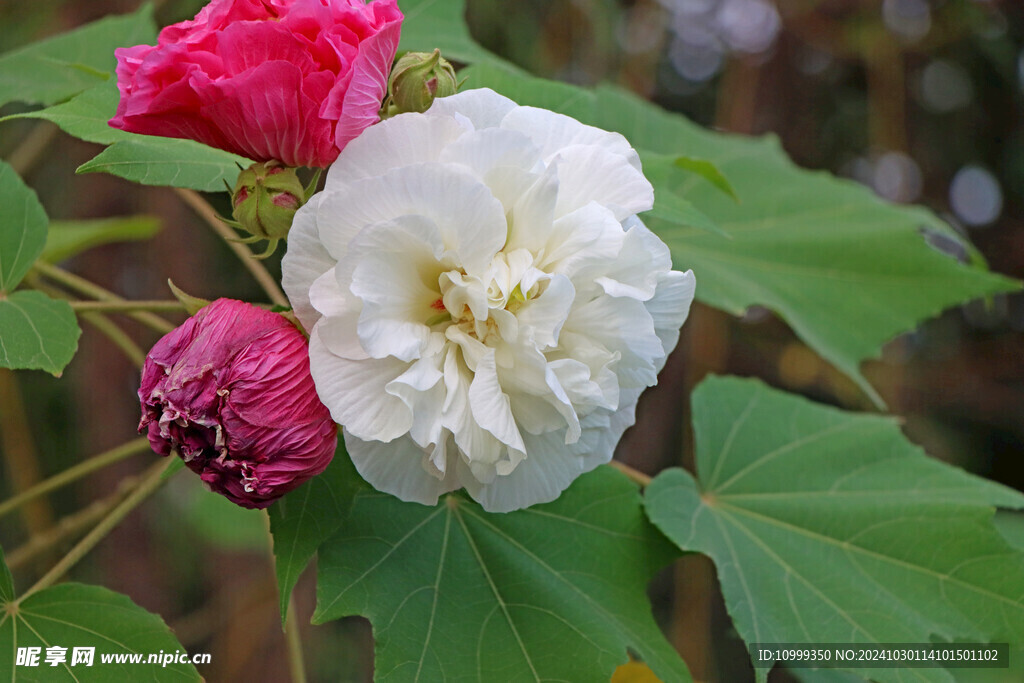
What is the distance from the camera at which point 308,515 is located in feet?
2.24

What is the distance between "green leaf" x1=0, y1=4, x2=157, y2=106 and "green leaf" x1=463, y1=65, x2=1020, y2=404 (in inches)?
26.3

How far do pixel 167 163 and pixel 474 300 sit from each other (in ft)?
1.22

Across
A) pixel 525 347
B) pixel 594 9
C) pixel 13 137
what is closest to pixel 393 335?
pixel 525 347

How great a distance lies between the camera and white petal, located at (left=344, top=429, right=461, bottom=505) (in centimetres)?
59

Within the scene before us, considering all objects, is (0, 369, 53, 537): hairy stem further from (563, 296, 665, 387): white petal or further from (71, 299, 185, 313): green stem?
(563, 296, 665, 387): white petal

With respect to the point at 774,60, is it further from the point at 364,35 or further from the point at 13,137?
the point at 364,35

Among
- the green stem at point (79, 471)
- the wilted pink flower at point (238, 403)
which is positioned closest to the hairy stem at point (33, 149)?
the green stem at point (79, 471)

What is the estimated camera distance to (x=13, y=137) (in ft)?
6.40

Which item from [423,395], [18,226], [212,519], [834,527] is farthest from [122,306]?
[212,519]

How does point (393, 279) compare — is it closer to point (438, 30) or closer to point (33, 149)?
point (438, 30)

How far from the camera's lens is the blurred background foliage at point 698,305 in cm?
220

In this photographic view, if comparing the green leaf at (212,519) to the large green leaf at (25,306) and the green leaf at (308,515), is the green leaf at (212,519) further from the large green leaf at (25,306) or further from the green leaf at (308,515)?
the green leaf at (308,515)

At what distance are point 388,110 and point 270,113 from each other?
0.12m

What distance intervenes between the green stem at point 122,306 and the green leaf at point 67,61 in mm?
282
